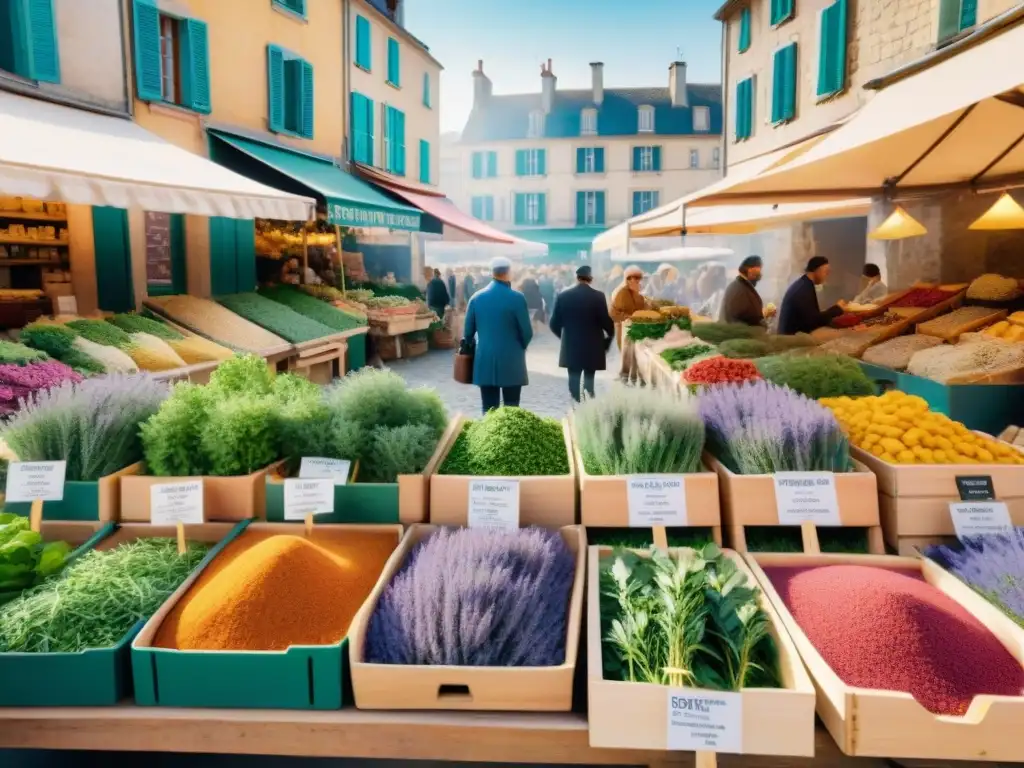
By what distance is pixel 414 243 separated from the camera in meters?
19.3

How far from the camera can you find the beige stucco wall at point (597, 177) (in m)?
32.7

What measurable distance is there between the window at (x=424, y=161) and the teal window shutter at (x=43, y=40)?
11754mm

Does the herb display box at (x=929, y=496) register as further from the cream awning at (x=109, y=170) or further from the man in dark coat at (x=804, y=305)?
the man in dark coat at (x=804, y=305)

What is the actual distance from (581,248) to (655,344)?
87.5 feet

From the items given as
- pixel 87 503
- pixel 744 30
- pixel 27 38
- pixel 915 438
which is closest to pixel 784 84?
pixel 744 30

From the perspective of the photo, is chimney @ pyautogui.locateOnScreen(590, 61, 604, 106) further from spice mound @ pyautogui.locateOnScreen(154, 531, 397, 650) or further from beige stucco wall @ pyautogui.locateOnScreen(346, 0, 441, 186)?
spice mound @ pyautogui.locateOnScreen(154, 531, 397, 650)

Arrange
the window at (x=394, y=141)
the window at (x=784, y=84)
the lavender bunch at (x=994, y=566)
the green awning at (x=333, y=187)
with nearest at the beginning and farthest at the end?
the lavender bunch at (x=994, y=566) < the green awning at (x=333, y=187) < the window at (x=784, y=84) < the window at (x=394, y=141)

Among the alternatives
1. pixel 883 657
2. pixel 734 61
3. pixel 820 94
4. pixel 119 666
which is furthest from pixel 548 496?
pixel 734 61

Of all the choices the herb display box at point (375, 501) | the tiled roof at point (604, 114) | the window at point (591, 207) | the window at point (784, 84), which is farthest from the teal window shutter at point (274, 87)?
the tiled roof at point (604, 114)

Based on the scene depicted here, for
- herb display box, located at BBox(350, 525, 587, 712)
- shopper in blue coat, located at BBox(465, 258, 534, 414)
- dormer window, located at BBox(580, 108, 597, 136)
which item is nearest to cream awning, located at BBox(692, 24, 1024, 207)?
shopper in blue coat, located at BBox(465, 258, 534, 414)

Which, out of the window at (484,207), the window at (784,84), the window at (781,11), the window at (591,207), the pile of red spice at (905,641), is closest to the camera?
the pile of red spice at (905,641)

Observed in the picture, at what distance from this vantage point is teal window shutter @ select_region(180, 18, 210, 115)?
933 cm

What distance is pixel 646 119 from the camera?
33375 mm

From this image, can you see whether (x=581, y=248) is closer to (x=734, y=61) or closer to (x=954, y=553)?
(x=734, y=61)
